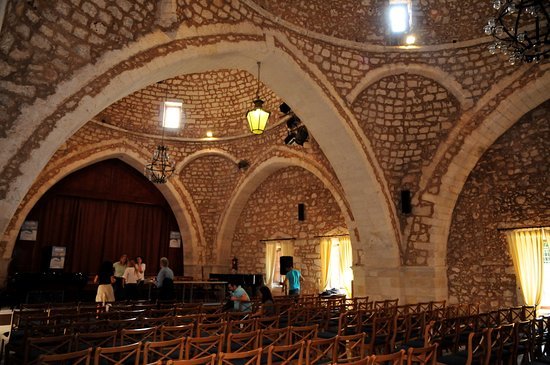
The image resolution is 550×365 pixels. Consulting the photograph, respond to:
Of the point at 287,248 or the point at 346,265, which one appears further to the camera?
the point at 287,248

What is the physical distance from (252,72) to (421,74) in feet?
11.9

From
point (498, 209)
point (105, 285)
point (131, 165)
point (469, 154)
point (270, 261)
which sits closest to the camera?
point (105, 285)

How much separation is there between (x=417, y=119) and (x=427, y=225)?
225 cm

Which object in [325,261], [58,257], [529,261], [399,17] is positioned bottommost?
[58,257]

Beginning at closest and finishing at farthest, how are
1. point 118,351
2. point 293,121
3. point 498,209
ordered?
1. point 118,351
2. point 498,209
3. point 293,121

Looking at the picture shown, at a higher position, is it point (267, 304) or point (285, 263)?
point (285, 263)

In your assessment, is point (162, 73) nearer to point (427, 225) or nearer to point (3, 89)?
point (3, 89)

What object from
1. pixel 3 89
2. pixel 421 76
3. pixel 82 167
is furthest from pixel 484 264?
pixel 82 167

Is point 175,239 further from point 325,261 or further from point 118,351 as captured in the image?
point 118,351

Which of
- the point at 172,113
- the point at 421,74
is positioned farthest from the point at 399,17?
the point at 172,113

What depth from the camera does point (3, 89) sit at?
450 centimetres

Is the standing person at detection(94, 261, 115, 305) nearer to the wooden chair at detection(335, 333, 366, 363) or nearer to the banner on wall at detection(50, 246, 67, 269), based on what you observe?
the wooden chair at detection(335, 333, 366, 363)

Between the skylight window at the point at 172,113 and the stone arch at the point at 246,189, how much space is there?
9.98 feet

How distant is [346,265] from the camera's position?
35.4 feet
